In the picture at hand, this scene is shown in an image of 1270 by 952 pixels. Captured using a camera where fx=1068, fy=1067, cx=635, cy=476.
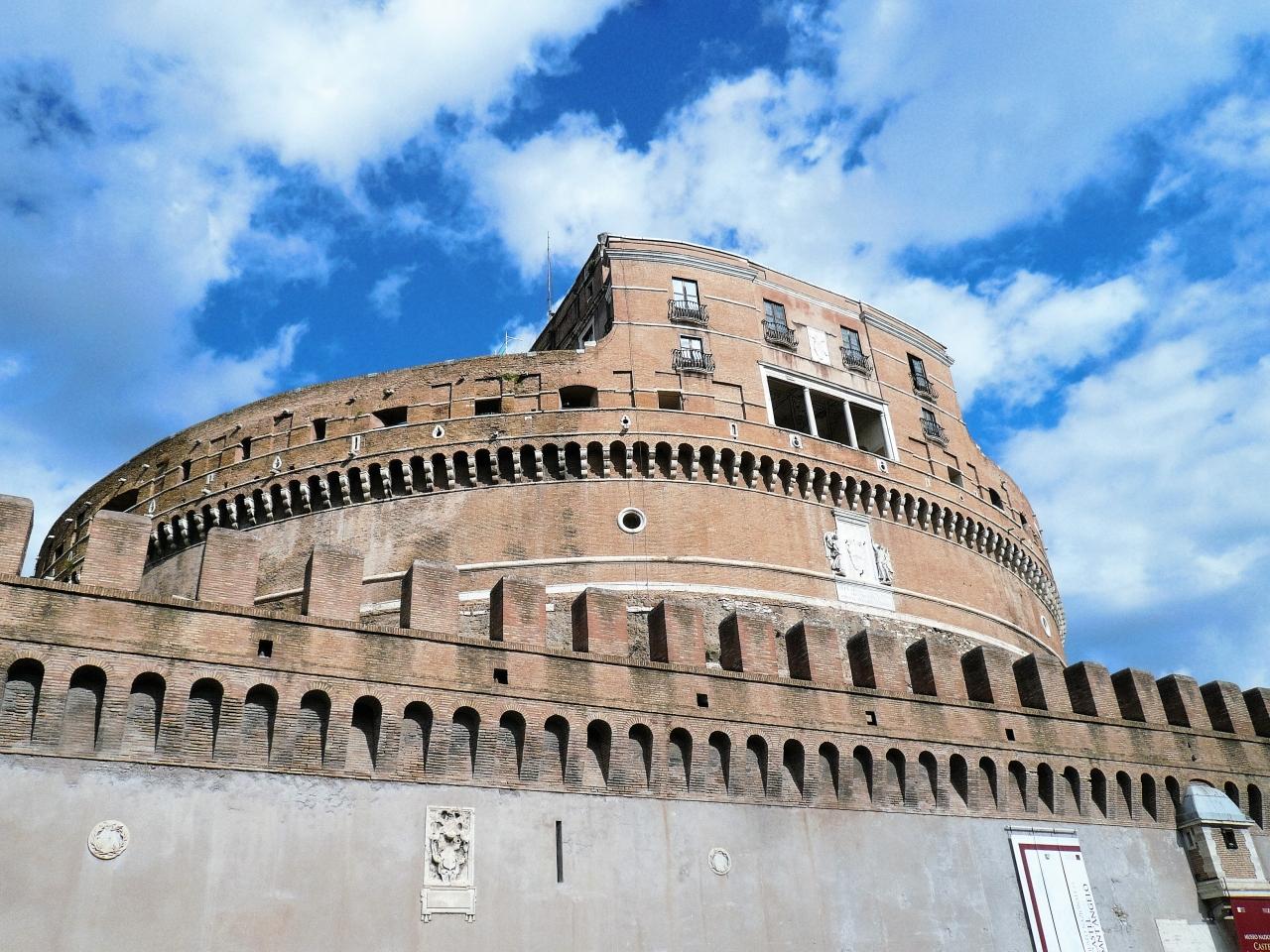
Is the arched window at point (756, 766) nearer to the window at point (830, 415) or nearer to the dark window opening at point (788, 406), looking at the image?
the window at point (830, 415)

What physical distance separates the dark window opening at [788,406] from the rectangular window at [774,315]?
1701 millimetres

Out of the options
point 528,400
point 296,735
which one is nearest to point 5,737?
point 296,735

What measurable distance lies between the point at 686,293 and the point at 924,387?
865 centimetres

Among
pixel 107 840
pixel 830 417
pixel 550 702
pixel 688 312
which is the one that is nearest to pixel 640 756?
pixel 550 702

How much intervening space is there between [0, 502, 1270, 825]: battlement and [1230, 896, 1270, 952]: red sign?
64.1 inches

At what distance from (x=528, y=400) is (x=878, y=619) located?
33.2 ft

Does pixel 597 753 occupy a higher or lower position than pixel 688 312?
lower

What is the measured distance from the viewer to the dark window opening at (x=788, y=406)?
98.7 feet

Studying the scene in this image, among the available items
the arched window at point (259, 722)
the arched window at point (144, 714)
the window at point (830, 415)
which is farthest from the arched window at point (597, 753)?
the window at point (830, 415)

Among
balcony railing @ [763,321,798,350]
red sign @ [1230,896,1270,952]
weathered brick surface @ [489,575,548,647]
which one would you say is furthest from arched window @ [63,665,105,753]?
balcony railing @ [763,321,798,350]

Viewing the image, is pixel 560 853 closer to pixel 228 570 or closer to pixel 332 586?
pixel 332 586

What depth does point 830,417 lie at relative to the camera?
103 feet

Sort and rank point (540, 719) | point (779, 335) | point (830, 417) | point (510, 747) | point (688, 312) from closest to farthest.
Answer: point (510, 747) → point (540, 719) → point (688, 312) → point (779, 335) → point (830, 417)

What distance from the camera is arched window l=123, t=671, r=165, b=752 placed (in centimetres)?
1098
